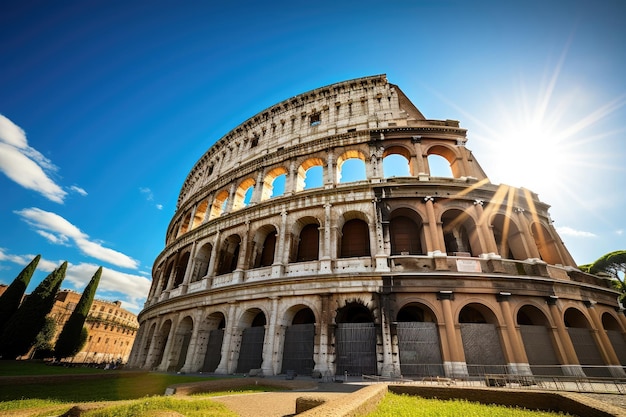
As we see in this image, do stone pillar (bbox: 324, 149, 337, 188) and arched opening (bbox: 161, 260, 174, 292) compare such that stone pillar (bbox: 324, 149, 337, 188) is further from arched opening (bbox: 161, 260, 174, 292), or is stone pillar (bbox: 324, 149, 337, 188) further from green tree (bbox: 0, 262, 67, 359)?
green tree (bbox: 0, 262, 67, 359)

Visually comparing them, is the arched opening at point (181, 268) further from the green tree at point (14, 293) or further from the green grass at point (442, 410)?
the green grass at point (442, 410)

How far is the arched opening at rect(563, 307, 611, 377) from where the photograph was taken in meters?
12.1

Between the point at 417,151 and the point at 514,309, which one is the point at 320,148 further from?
the point at 514,309

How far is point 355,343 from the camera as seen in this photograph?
12547 mm

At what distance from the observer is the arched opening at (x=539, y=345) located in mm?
11773

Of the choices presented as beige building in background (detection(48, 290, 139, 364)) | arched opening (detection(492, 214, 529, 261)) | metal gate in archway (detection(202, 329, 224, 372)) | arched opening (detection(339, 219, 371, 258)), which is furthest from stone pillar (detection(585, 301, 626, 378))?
beige building in background (detection(48, 290, 139, 364))

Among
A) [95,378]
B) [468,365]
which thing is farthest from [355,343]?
[95,378]

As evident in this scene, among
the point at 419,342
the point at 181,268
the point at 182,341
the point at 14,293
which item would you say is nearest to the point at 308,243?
the point at 419,342

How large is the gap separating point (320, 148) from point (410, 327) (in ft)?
39.4

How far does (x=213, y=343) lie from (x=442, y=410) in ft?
45.4

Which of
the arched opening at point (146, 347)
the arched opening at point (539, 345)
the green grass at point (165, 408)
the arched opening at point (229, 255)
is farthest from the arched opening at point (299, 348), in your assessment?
the arched opening at point (146, 347)

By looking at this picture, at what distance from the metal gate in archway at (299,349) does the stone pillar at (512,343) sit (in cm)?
853

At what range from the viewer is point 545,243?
1592cm

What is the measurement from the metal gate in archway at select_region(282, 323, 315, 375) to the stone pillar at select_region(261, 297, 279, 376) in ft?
1.83
